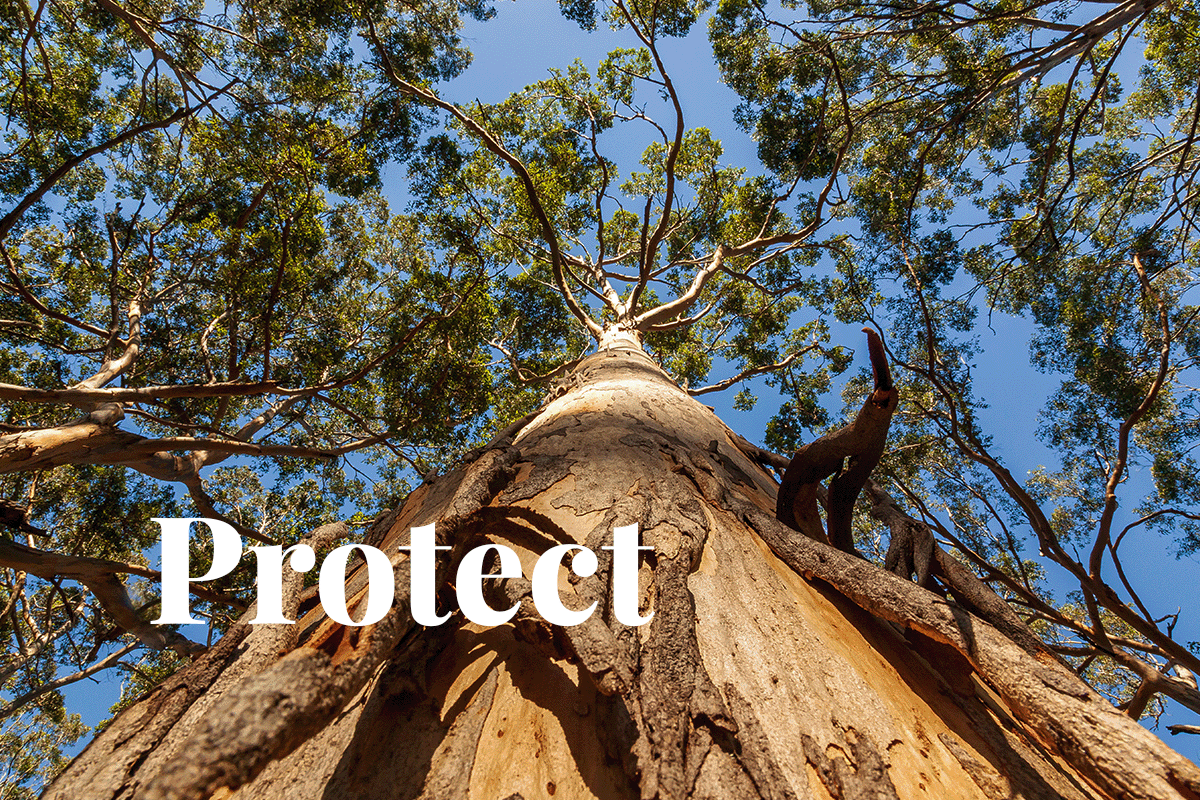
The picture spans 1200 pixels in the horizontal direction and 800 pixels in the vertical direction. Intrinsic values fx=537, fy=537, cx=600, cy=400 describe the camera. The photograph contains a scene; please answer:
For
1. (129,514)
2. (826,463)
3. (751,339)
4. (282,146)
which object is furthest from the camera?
(751,339)

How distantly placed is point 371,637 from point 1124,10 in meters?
5.83

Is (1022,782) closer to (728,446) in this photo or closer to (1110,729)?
(1110,729)

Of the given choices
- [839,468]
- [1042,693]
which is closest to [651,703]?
[1042,693]

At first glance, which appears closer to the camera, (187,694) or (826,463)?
(187,694)

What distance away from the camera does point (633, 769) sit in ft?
2.77

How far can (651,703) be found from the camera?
92 cm

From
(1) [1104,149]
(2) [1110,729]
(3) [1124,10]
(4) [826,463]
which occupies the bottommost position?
(2) [1110,729]

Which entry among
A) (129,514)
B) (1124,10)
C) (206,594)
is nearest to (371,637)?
(206,594)

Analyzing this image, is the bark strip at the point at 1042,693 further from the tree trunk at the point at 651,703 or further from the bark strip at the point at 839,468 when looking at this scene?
the bark strip at the point at 839,468

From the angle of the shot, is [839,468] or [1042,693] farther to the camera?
[839,468]

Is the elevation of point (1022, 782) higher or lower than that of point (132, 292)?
lower

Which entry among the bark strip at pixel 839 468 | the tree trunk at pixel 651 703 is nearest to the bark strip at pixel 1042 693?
the tree trunk at pixel 651 703

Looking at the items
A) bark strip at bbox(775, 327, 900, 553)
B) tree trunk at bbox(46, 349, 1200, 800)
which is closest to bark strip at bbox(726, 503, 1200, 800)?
tree trunk at bbox(46, 349, 1200, 800)

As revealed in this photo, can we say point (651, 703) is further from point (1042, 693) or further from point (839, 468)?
point (839, 468)
